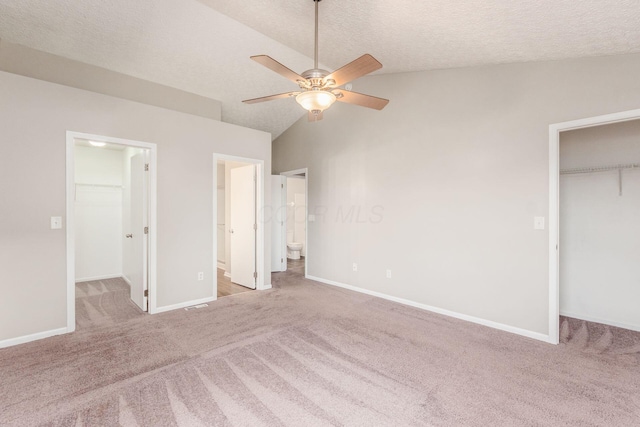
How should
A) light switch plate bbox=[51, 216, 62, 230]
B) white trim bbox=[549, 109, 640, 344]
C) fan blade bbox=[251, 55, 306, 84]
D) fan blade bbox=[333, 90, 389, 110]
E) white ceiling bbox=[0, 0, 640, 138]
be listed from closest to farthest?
1. fan blade bbox=[251, 55, 306, 84]
2. white ceiling bbox=[0, 0, 640, 138]
3. fan blade bbox=[333, 90, 389, 110]
4. white trim bbox=[549, 109, 640, 344]
5. light switch plate bbox=[51, 216, 62, 230]

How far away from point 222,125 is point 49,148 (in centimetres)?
193

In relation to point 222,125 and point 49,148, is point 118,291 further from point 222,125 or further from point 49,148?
point 222,125

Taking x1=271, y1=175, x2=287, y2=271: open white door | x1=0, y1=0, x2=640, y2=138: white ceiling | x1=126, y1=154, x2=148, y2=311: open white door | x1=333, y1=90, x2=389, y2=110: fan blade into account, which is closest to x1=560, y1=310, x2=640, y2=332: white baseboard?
x1=0, y1=0, x2=640, y2=138: white ceiling

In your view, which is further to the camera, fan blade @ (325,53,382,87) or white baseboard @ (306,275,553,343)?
white baseboard @ (306,275,553,343)

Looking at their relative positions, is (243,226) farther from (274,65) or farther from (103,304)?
(274,65)

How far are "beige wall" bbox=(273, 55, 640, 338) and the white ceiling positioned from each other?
269 mm

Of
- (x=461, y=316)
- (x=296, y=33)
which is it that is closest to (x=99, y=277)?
(x=296, y=33)

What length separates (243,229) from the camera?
4.96 meters

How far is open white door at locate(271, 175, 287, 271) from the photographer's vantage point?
19.5 ft

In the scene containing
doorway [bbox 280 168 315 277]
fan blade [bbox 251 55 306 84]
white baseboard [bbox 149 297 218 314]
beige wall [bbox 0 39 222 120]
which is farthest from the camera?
doorway [bbox 280 168 315 277]

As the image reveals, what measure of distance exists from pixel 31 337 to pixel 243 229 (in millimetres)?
2784

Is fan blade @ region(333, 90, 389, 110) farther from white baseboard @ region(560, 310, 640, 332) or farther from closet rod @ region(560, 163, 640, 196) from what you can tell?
white baseboard @ region(560, 310, 640, 332)

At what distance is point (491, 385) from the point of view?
85.0 inches

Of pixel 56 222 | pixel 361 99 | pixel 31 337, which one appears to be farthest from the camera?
pixel 56 222
